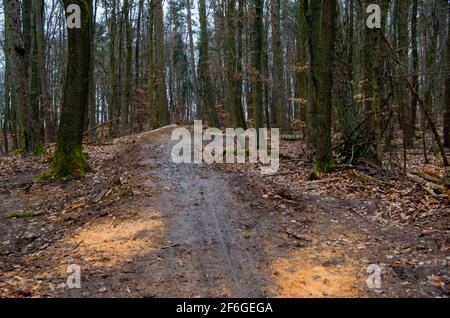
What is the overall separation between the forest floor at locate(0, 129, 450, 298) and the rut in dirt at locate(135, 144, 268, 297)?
0.02 metres

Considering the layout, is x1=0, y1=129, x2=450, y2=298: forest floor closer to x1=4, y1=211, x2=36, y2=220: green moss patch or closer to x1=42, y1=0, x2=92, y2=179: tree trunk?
x1=4, y1=211, x2=36, y2=220: green moss patch

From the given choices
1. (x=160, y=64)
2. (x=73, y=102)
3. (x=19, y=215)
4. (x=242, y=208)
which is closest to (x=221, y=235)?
(x=242, y=208)

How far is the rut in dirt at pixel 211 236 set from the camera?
5.14 metres

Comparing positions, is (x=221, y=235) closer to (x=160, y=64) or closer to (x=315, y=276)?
(x=315, y=276)

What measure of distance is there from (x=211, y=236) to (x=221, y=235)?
0.50 ft

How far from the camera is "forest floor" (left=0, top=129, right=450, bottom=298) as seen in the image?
204 inches

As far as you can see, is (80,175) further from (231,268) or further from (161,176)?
(231,268)

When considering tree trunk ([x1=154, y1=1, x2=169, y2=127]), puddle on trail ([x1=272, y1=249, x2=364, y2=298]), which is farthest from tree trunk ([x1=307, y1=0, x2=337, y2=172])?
tree trunk ([x1=154, y1=1, x2=169, y2=127])

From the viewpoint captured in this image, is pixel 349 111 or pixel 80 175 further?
pixel 349 111

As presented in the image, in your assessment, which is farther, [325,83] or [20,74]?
[20,74]

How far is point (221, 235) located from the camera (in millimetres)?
6664
